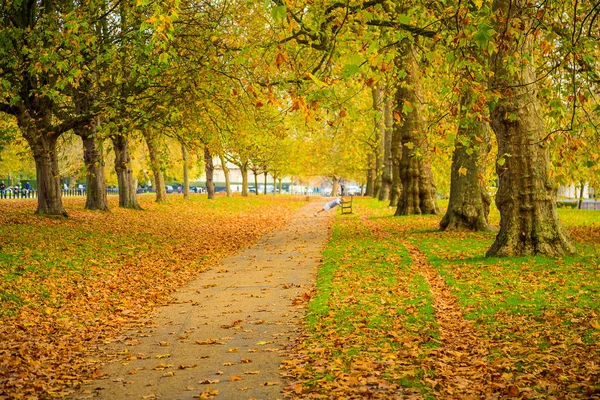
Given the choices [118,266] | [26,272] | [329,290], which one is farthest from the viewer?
[118,266]

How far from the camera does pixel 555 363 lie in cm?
759

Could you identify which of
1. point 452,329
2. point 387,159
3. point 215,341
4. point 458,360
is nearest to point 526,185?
point 452,329

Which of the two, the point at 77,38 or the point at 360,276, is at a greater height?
the point at 77,38

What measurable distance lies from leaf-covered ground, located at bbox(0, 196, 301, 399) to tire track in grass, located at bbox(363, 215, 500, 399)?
3.85m

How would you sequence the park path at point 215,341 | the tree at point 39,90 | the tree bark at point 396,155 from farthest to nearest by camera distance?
1. the tree bark at point 396,155
2. the tree at point 39,90
3. the park path at point 215,341

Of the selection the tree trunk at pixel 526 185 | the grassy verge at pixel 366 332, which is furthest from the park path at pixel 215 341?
the tree trunk at pixel 526 185

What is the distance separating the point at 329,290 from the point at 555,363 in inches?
224

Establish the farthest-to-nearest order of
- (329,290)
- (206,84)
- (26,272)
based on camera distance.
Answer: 1. (206,84)
2. (26,272)
3. (329,290)

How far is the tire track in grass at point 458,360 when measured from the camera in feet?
22.4

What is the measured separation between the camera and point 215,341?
368 inches

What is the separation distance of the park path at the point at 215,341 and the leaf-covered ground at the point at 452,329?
381 mm

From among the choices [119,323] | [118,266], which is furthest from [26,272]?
[119,323]

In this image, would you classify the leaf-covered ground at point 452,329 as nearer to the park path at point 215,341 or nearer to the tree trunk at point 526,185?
the park path at point 215,341

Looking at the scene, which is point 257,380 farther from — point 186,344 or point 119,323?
point 119,323
